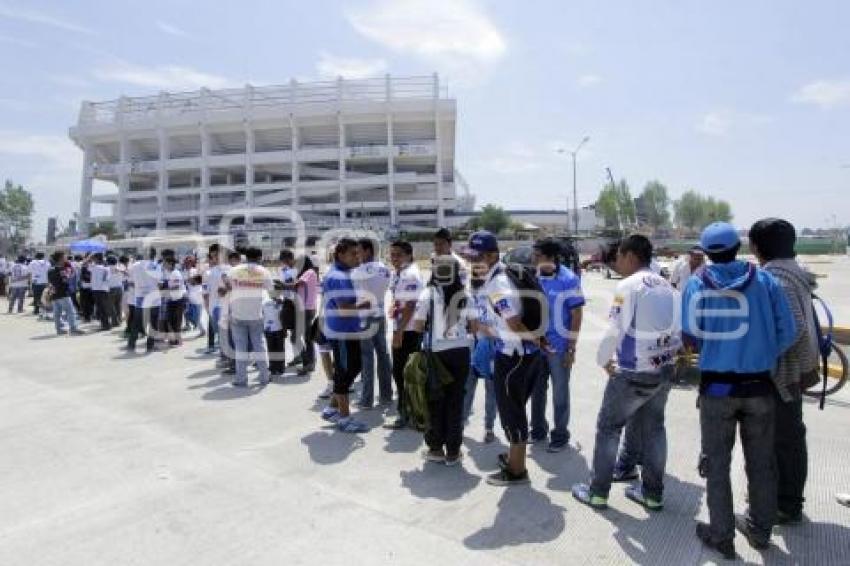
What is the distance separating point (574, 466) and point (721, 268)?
2.09 m

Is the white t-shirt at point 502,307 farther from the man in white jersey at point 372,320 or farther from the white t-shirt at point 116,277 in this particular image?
the white t-shirt at point 116,277

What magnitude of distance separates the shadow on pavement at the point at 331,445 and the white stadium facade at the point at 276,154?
57.3 metres

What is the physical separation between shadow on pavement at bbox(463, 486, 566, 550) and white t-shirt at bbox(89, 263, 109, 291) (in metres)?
11.9

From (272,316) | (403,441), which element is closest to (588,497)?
(403,441)

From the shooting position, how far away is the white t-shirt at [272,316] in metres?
7.97

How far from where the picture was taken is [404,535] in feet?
11.0

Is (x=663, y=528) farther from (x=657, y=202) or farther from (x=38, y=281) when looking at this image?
(x=657, y=202)

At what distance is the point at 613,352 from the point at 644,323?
279mm

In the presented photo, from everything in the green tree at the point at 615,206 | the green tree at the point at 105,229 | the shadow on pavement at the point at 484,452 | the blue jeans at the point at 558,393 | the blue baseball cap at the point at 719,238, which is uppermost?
the green tree at the point at 615,206

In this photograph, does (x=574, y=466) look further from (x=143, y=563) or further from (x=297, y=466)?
(x=143, y=563)

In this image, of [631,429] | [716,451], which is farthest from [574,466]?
[716,451]

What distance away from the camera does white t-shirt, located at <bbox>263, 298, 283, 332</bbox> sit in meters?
7.97

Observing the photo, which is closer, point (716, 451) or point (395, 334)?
point (716, 451)

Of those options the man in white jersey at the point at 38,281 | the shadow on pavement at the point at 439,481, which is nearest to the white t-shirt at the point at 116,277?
the man in white jersey at the point at 38,281
